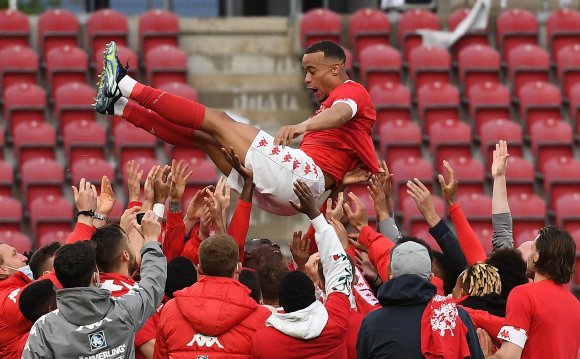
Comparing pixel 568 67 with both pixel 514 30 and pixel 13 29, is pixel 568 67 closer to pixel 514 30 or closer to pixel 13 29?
pixel 514 30

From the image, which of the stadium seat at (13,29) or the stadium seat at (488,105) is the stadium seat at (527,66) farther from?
the stadium seat at (13,29)

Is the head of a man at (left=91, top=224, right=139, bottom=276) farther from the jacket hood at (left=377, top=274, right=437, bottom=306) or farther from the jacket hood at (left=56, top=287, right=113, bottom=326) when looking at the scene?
the jacket hood at (left=377, top=274, right=437, bottom=306)

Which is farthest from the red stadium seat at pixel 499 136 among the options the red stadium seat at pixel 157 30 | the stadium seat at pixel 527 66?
the red stadium seat at pixel 157 30

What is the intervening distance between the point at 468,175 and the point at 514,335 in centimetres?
815

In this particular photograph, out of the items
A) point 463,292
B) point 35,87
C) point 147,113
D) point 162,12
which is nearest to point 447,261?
point 463,292

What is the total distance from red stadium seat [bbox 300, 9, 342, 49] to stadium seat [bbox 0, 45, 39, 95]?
11.2 feet

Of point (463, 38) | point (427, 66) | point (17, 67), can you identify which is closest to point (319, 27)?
point (427, 66)

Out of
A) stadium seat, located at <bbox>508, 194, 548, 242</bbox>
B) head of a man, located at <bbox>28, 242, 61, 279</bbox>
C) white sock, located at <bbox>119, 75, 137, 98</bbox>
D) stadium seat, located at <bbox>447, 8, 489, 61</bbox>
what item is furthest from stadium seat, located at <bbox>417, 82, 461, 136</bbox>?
head of a man, located at <bbox>28, 242, 61, 279</bbox>

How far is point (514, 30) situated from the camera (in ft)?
55.2

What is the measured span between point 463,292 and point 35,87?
941cm

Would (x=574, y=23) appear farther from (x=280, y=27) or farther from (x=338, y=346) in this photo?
(x=338, y=346)

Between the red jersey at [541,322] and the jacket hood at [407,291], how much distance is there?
0.65m

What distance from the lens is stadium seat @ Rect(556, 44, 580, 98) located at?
1620 cm

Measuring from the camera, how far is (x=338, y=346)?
6301 millimetres
